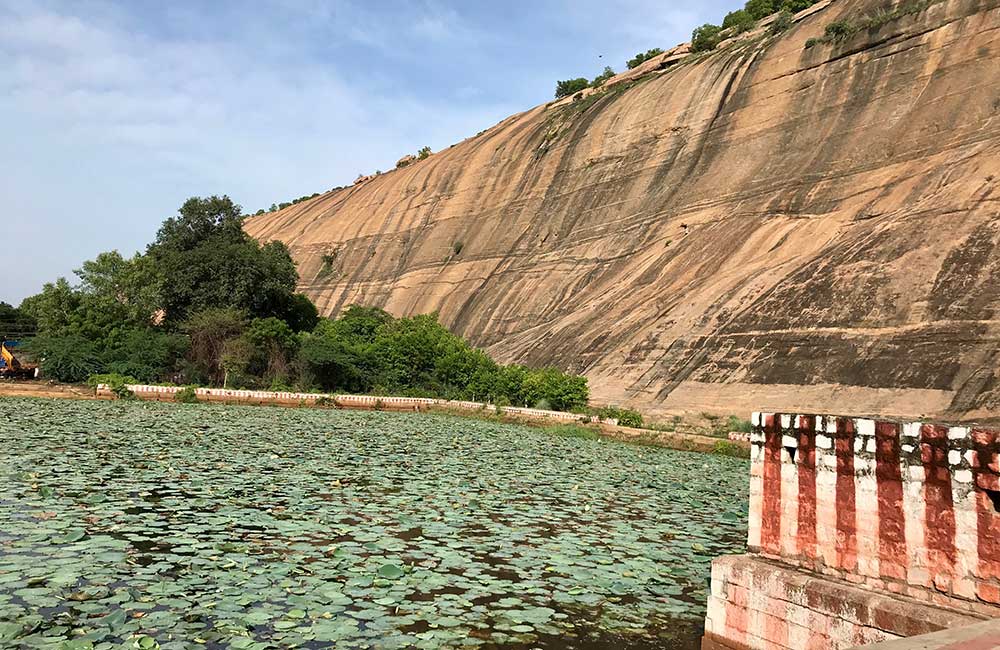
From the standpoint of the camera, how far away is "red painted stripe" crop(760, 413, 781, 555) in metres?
5.84

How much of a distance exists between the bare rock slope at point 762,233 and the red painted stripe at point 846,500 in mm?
15833

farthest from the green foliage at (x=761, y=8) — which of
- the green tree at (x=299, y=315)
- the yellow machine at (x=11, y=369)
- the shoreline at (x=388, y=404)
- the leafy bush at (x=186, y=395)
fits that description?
the yellow machine at (x=11, y=369)

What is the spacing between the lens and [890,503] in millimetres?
5062

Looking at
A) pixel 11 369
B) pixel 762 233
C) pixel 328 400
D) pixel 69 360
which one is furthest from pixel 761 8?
pixel 11 369

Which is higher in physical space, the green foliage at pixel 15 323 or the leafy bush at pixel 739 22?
the leafy bush at pixel 739 22

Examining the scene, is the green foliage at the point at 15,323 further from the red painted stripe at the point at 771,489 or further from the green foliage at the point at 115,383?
the red painted stripe at the point at 771,489

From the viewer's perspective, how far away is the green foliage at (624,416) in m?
24.7

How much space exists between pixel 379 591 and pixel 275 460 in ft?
27.5

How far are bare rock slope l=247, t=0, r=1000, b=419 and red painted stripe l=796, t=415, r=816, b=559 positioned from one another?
1568cm

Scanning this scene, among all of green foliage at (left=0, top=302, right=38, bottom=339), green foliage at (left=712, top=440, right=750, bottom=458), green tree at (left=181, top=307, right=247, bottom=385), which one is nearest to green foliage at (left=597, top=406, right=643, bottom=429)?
green foliage at (left=712, top=440, right=750, bottom=458)

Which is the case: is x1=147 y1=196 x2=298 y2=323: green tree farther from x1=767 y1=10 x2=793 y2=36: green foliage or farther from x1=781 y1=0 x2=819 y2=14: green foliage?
x1=781 y1=0 x2=819 y2=14: green foliage

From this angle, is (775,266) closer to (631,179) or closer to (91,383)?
Answer: (631,179)

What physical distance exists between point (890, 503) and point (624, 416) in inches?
798

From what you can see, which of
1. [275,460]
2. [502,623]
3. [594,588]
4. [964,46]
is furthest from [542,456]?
[964,46]
